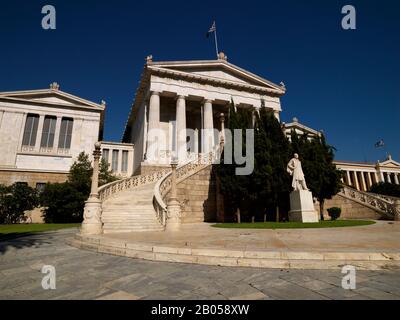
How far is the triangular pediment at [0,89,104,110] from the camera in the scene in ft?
104

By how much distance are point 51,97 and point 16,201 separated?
664 inches

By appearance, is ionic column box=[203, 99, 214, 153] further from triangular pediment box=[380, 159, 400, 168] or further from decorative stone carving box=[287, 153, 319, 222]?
triangular pediment box=[380, 159, 400, 168]

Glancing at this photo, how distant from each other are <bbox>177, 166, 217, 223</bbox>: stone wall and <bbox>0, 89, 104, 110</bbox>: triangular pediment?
22.8 metres

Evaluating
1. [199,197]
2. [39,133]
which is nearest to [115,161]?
[39,133]

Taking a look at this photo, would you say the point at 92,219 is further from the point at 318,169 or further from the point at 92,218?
the point at 318,169

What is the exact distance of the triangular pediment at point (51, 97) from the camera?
104ft

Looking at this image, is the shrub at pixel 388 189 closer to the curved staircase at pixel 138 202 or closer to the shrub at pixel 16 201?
the curved staircase at pixel 138 202

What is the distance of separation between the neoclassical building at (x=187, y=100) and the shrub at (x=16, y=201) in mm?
10812

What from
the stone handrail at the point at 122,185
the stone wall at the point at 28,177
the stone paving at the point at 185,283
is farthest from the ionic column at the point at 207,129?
the stone paving at the point at 185,283

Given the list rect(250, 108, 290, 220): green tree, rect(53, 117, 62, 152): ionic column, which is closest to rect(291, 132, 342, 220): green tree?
rect(250, 108, 290, 220): green tree

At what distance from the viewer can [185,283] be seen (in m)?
3.95
